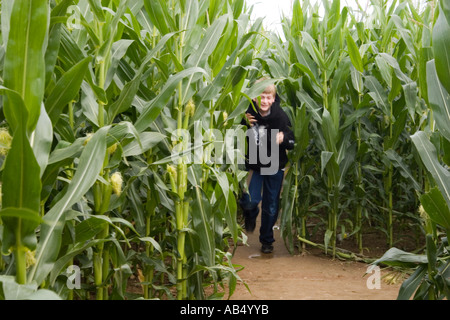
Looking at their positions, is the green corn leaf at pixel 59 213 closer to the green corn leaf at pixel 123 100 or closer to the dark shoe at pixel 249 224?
the green corn leaf at pixel 123 100

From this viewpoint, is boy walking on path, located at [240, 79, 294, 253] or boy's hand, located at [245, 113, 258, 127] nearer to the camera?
boy's hand, located at [245, 113, 258, 127]

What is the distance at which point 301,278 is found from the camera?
467 cm

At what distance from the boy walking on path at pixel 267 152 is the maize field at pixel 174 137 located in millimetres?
155

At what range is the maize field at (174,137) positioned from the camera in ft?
5.80

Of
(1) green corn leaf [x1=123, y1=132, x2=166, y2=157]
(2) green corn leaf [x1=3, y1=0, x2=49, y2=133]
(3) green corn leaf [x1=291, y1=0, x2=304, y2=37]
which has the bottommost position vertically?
(1) green corn leaf [x1=123, y1=132, x2=166, y2=157]

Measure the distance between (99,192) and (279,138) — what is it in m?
2.76

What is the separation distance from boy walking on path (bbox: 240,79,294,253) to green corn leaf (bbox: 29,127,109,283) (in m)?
3.13

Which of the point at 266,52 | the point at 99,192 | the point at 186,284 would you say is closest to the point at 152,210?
the point at 186,284

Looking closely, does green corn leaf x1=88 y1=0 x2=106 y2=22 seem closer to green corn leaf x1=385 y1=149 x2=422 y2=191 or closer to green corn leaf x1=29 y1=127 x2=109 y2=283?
green corn leaf x1=29 y1=127 x2=109 y2=283

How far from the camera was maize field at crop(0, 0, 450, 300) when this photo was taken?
1768 mm

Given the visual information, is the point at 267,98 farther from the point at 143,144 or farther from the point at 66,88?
the point at 66,88

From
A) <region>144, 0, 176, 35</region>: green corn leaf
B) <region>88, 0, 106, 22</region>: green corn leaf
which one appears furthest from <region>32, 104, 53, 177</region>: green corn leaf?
<region>144, 0, 176, 35</region>: green corn leaf

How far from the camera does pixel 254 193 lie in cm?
542

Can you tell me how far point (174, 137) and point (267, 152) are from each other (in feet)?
7.64
